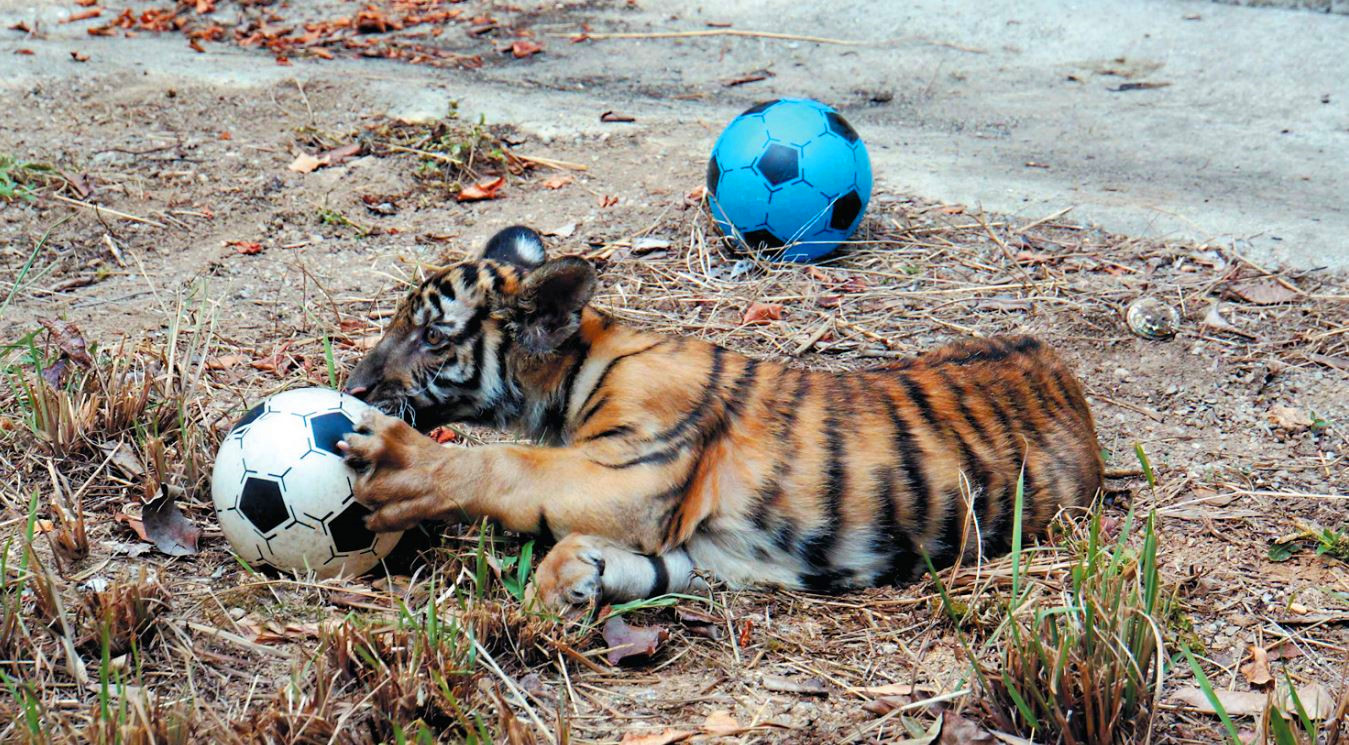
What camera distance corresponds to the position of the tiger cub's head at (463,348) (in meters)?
3.95

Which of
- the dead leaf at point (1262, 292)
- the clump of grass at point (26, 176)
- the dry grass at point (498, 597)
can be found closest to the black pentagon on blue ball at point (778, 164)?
the dry grass at point (498, 597)

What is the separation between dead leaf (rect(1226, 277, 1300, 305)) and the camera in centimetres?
554

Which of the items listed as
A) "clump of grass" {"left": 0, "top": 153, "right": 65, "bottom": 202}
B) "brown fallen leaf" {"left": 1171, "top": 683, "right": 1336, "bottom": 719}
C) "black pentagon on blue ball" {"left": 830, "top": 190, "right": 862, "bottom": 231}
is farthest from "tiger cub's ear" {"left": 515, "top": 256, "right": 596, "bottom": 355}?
"clump of grass" {"left": 0, "top": 153, "right": 65, "bottom": 202}

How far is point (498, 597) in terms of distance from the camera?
354 cm

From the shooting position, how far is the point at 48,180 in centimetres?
642

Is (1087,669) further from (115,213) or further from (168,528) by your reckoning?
(115,213)

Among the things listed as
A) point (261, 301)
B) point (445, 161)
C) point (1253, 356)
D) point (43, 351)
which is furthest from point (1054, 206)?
point (43, 351)

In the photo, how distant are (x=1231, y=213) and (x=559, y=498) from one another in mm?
Answer: 4427

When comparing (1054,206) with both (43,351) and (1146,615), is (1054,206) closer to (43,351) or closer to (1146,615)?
(1146,615)

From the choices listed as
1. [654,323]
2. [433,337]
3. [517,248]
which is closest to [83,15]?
[654,323]

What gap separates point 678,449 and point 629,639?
2.01 ft

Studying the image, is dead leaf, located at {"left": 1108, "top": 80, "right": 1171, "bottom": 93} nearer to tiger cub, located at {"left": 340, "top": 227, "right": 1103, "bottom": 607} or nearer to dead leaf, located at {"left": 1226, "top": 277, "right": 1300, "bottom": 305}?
dead leaf, located at {"left": 1226, "top": 277, "right": 1300, "bottom": 305}

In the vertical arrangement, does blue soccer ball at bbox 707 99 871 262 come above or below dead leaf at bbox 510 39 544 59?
below

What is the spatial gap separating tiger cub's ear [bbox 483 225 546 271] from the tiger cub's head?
0.26 m
